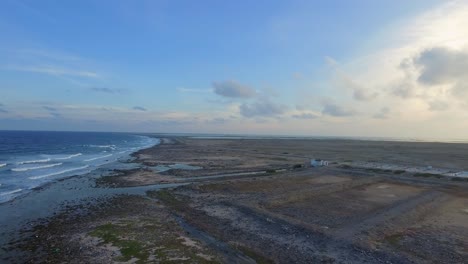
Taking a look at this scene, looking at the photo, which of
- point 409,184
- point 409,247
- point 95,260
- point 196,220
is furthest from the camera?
point 409,184

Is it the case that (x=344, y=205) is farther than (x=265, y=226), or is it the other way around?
(x=344, y=205)

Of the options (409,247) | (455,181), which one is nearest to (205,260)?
(409,247)

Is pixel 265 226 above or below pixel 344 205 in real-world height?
below

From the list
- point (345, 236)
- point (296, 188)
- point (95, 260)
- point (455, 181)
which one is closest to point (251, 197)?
point (296, 188)

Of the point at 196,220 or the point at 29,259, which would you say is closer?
the point at 29,259

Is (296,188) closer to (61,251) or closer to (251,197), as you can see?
(251,197)

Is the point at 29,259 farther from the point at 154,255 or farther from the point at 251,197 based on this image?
the point at 251,197

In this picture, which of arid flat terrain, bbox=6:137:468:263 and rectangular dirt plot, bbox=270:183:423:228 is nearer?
arid flat terrain, bbox=6:137:468:263

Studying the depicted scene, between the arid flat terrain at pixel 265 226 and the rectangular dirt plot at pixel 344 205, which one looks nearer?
the arid flat terrain at pixel 265 226

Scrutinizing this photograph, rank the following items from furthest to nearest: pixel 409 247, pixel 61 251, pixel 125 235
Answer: pixel 125 235
pixel 409 247
pixel 61 251
